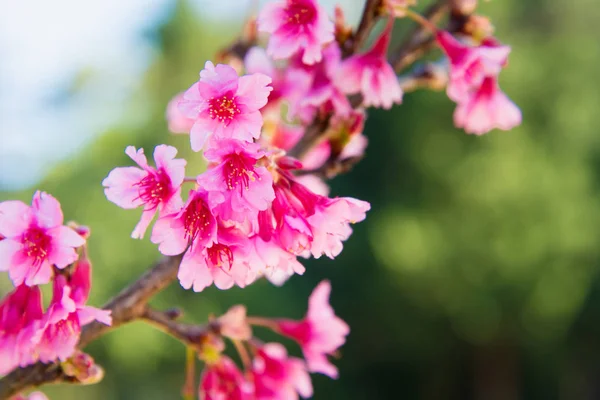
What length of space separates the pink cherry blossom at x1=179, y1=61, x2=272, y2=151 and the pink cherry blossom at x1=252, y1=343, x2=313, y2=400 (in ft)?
2.00

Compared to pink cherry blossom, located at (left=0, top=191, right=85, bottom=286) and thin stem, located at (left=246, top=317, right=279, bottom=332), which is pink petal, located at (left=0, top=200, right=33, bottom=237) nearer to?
pink cherry blossom, located at (left=0, top=191, right=85, bottom=286)

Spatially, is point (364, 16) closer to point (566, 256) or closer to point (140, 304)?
point (140, 304)

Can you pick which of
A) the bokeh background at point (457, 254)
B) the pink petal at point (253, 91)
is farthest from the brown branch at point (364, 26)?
the bokeh background at point (457, 254)

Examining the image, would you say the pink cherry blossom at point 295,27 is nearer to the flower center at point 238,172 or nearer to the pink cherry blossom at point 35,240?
the flower center at point 238,172

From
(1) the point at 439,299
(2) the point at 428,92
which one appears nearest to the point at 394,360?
(1) the point at 439,299

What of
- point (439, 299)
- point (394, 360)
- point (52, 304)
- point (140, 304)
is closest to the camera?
point (52, 304)

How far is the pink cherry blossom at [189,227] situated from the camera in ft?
2.94

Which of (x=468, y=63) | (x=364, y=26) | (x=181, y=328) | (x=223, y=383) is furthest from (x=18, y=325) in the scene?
(x=468, y=63)

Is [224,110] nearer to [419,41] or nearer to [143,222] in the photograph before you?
[143,222]

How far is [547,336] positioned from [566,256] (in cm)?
131

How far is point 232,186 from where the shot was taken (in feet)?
2.87

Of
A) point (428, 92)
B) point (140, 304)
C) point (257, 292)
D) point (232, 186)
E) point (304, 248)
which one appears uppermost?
point (232, 186)

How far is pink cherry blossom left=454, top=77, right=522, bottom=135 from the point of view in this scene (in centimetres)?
134

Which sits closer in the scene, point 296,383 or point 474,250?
point 296,383
